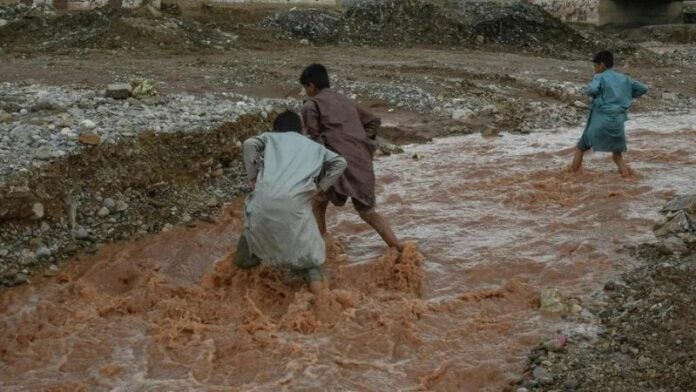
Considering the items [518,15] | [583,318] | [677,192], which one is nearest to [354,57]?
[518,15]

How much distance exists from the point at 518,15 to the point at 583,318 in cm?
1793

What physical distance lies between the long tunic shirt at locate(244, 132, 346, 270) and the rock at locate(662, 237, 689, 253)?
286 centimetres

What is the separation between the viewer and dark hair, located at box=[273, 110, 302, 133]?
5566 millimetres

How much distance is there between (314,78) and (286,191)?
1073 millimetres

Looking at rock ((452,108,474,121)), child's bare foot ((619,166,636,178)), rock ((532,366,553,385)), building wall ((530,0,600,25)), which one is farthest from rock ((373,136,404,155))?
building wall ((530,0,600,25))

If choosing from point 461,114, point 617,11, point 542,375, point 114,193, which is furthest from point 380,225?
point 617,11

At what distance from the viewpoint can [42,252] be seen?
6422mm

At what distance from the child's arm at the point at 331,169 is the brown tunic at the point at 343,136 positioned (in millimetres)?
432

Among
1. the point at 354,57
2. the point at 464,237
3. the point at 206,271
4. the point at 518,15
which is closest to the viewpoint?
the point at 206,271

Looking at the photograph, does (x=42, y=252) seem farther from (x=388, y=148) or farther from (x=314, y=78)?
(x=388, y=148)

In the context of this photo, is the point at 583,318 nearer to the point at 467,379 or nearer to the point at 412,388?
the point at 467,379

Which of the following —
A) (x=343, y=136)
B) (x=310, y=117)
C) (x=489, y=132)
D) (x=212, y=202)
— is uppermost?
(x=310, y=117)

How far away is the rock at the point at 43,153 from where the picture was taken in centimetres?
693

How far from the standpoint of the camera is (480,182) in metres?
9.38
